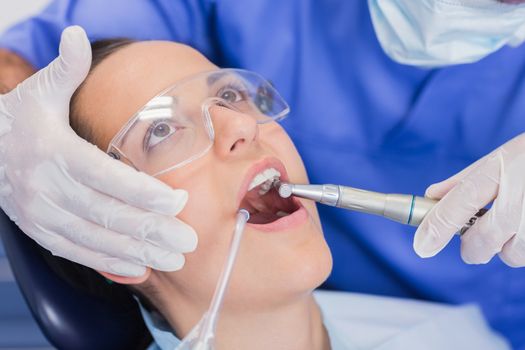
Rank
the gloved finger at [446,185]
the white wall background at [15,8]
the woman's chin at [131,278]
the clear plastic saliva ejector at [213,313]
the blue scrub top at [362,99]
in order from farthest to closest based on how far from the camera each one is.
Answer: the white wall background at [15,8] → the blue scrub top at [362,99] → the woman's chin at [131,278] → the gloved finger at [446,185] → the clear plastic saliva ejector at [213,313]

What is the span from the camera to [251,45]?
151 cm

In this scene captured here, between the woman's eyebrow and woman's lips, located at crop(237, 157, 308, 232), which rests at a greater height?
the woman's eyebrow

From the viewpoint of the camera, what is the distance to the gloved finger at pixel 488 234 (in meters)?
1.04

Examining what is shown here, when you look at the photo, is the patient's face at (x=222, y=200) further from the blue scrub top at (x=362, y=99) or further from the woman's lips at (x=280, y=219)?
the blue scrub top at (x=362, y=99)

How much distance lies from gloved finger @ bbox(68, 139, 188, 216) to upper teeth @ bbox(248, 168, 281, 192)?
0.47 ft

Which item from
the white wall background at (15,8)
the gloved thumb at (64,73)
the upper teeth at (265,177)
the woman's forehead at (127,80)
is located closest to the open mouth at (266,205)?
the upper teeth at (265,177)

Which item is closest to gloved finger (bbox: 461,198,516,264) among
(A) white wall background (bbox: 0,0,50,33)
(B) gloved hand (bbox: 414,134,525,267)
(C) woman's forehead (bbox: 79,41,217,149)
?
(B) gloved hand (bbox: 414,134,525,267)

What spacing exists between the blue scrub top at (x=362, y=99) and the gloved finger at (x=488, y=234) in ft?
1.33

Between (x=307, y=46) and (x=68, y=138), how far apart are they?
0.65m

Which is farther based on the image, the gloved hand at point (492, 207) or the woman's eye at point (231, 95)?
the woman's eye at point (231, 95)

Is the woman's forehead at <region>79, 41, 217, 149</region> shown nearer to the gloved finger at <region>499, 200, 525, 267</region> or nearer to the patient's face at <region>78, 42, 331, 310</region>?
the patient's face at <region>78, 42, 331, 310</region>

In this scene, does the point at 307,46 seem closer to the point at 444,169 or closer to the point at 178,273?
the point at 444,169

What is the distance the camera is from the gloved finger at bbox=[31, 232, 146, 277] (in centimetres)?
117

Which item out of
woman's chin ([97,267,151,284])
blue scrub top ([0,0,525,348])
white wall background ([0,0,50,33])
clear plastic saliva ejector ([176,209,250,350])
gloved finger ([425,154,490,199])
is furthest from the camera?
white wall background ([0,0,50,33])
